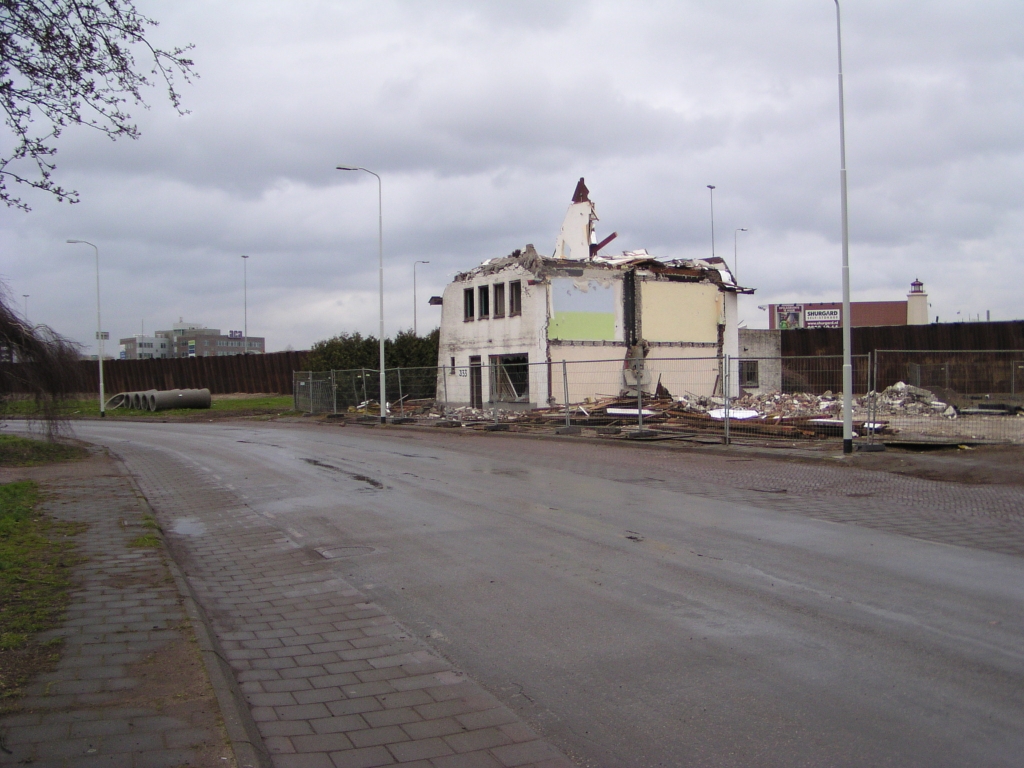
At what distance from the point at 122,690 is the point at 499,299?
31.6m

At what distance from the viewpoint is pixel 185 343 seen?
477 ft

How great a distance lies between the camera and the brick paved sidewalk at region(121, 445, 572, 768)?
405 centimetres

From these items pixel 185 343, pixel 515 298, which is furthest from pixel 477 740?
pixel 185 343

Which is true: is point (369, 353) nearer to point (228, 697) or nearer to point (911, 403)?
point (911, 403)

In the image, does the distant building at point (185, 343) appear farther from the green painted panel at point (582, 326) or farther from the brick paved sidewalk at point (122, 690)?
the brick paved sidewalk at point (122, 690)

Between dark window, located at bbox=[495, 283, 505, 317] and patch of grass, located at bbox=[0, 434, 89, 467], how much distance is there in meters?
18.3

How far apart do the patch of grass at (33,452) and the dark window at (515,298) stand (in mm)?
17919

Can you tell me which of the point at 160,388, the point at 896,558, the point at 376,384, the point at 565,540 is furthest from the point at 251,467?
the point at 160,388

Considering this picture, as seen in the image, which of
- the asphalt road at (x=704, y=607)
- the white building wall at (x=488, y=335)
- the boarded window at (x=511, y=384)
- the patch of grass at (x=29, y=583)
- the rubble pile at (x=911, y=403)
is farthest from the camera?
the white building wall at (x=488, y=335)

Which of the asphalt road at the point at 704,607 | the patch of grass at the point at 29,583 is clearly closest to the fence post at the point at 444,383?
the asphalt road at the point at 704,607

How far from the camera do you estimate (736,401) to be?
24359 millimetres

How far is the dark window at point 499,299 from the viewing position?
35281 mm

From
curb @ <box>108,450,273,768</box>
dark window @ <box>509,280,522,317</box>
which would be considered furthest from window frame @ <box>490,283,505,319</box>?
curb @ <box>108,450,273,768</box>

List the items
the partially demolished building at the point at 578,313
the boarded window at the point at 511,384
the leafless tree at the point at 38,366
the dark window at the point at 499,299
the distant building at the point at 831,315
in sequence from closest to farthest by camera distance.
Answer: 1. the leafless tree at the point at 38,366
2. the boarded window at the point at 511,384
3. the partially demolished building at the point at 578,313
4. the dark window at the point at 499,299
5. the distant building at the point at 831,315
